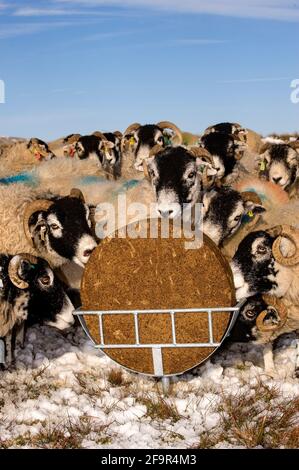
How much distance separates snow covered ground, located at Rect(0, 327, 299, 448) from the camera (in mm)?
5672

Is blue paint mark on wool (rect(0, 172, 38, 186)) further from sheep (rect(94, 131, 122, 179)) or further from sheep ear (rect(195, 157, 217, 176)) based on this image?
sheep (rect(94, 131, 122, 179))

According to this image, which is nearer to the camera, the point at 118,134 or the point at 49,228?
the point at 49,228

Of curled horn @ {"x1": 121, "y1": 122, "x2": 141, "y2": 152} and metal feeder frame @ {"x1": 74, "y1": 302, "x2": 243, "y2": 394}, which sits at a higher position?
curled horn @ {"x1": 121, "y1": 122, "x2": 141, "y2": 152}

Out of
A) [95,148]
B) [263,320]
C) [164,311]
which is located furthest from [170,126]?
[164,311]

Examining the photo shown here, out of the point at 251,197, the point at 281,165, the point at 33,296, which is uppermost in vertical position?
the point at 281,165

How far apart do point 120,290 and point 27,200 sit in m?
2.09

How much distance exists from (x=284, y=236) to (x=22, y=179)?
3.23 m

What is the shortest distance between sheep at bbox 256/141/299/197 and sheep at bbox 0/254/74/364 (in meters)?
3.64

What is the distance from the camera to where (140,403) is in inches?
247

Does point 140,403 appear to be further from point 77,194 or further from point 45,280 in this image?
point 77,194

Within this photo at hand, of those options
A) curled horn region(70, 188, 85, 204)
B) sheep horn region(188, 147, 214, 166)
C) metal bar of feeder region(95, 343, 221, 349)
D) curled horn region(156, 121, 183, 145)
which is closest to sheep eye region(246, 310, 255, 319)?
metal bar of feeder region(95, 343, 221, 349)

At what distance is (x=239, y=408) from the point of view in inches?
237

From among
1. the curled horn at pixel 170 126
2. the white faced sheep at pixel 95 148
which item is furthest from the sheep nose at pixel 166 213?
the curled horn at pixel 170 126

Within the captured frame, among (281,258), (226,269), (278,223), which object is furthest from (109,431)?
(278,223)
